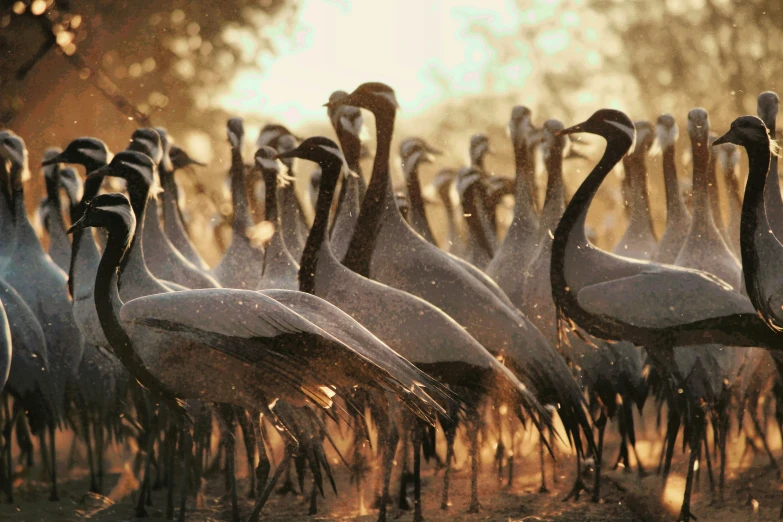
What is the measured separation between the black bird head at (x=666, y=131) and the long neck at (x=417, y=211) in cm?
164

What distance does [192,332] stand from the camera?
3.67m

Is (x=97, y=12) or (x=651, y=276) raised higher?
(x=97, y=12)

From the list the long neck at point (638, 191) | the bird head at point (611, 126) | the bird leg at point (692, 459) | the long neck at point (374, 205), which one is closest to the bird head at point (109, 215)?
the long neck at point (374, 205)

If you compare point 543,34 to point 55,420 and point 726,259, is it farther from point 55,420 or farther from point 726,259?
point 55,420

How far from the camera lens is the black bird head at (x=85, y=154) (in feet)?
18.5

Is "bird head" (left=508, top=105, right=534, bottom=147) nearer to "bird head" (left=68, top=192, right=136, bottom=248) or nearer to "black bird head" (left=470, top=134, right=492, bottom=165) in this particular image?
"black bird head" (left=470, top=134, right=492, bottom=165)

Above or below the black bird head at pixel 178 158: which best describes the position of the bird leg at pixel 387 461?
below

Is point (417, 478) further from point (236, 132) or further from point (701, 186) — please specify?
point (236, 132)

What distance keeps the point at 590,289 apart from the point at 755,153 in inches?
37.4

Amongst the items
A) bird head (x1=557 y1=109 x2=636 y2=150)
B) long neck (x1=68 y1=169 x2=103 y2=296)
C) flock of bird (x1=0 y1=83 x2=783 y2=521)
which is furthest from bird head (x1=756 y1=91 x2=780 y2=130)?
long neck (x1=68 y1=169 x2=103 y2=296)

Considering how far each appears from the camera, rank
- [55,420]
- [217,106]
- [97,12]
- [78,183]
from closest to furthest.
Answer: [55,420], [78,183], [97,12], [217,106]

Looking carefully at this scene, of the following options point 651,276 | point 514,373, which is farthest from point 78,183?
point 651,276

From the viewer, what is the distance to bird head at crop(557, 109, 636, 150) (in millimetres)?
5234

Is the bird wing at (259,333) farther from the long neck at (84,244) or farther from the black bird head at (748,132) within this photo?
the black bird head at (748,132)
